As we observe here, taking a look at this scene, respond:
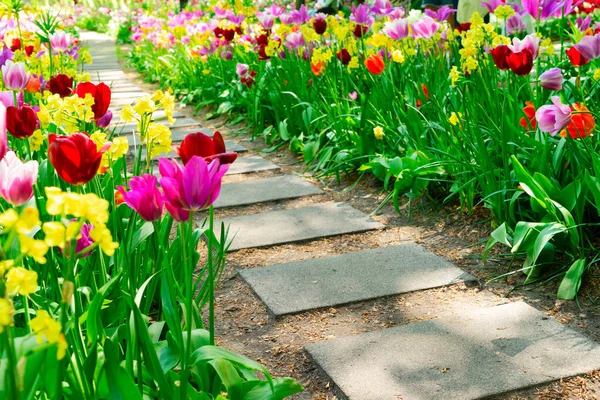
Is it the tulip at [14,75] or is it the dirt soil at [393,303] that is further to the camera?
the tulip at [14,75]

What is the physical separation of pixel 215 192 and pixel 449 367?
34.1 inches

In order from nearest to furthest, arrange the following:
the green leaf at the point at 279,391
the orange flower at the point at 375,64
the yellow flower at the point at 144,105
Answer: the green leaf at the point at 279,391 < the yellow flower at the point at 144,105 < the orange flower at the point at 375,64

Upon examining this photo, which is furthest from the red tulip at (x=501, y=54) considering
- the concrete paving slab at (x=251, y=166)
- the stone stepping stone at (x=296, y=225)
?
the concrete paving slab at (x=251, y=166)

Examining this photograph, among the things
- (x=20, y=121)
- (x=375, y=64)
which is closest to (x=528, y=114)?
(x=375, y=64)

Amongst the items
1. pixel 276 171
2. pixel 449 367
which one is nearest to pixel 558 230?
pixel 449 367

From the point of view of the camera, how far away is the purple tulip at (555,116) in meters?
2.09

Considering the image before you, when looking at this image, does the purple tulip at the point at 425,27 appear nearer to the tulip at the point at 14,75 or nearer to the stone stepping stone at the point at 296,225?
the stone stepping stone at the point at 296,225

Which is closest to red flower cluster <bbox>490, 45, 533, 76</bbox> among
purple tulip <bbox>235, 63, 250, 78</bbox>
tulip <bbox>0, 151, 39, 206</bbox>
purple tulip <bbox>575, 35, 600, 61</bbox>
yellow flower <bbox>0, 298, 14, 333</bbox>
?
purple tulip <bbox>575, 35, 600, 61</bbox>

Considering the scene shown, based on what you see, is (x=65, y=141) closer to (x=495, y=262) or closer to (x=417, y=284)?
(x=417, y=284)

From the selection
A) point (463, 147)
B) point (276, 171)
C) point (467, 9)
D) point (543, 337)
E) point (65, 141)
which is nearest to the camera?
point (65, 141)

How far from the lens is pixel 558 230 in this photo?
86.6 inches

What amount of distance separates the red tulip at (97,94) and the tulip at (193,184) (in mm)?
668

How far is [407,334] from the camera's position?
198 cm

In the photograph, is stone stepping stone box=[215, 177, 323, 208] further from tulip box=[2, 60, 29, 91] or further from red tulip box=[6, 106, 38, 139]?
red tulip box=[6, 106, 38, 139]
